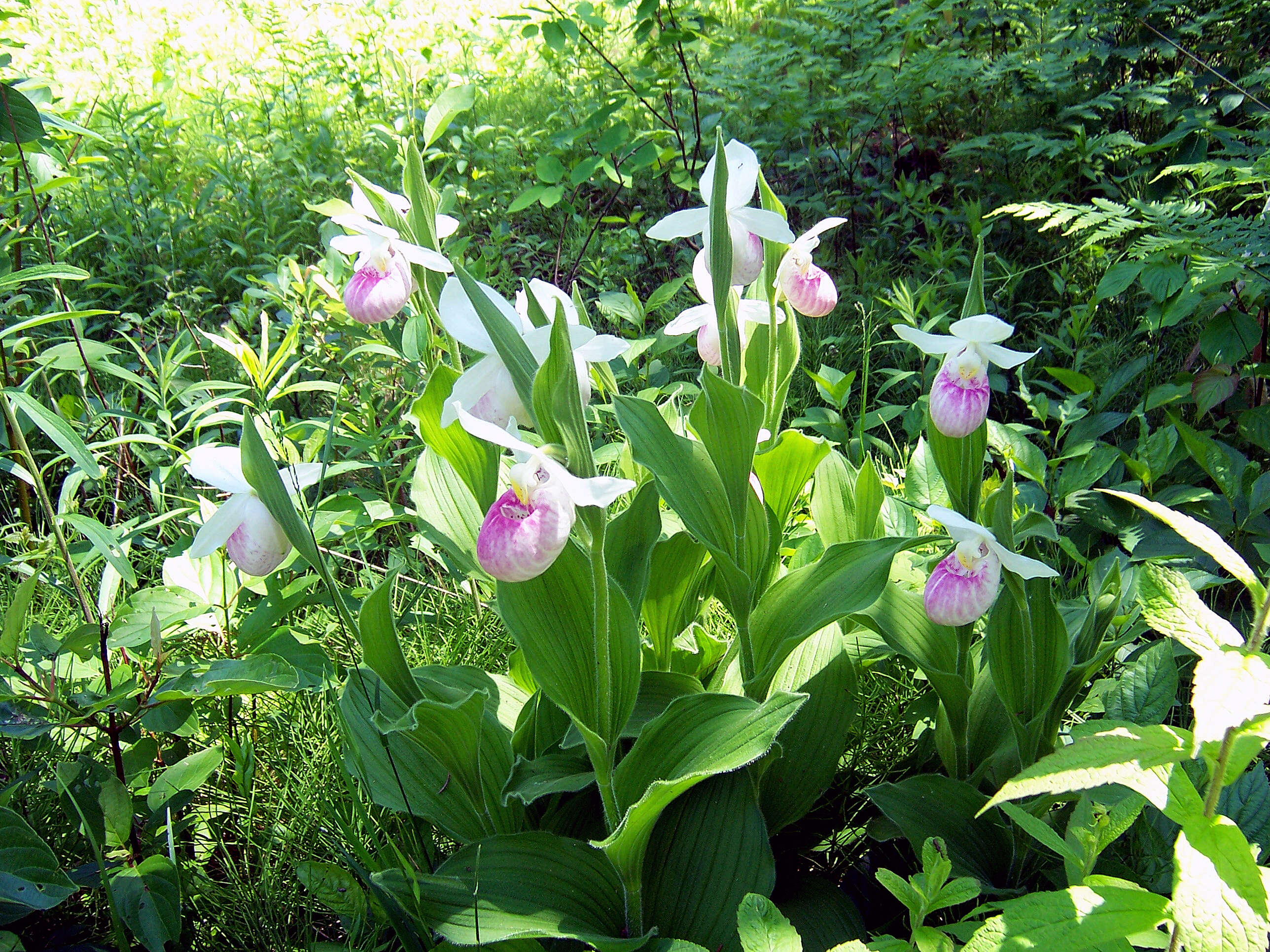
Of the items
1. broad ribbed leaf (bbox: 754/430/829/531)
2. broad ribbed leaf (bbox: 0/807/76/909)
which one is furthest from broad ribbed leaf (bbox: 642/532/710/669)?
broad ribbed leaf (bbox: 0/807/76/909)

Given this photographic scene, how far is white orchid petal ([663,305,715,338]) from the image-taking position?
1148mm

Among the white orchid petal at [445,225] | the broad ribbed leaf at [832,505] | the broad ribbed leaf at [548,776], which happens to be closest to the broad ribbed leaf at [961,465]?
the broad ribbed leaf at [832,505]

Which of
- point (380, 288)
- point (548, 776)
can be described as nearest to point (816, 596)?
point (548, 776)

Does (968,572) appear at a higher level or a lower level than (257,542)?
lower

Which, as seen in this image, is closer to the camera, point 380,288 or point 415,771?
point 415,771

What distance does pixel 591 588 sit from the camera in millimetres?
832

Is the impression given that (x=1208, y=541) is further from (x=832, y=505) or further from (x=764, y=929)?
(x=832, y=505)

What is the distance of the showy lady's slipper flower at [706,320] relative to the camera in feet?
3.53

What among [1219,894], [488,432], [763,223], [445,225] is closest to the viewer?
[1219,894]

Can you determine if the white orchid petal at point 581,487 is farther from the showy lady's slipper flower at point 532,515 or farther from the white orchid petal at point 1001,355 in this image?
the white orchid petal at point 1001,355

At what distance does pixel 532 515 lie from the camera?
692mm

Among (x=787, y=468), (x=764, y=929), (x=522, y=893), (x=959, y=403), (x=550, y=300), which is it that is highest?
(x=550, y=300)

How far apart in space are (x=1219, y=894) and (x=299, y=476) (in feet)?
2.93

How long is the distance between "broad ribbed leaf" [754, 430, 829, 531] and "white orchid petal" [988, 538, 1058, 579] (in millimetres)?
271
